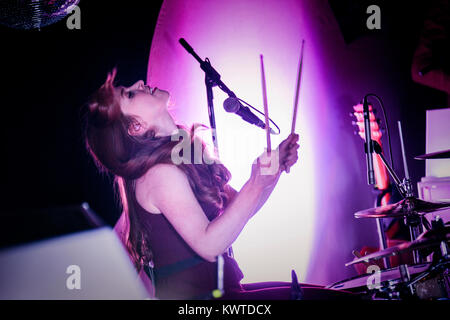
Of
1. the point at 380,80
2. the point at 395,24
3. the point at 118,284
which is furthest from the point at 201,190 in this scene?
the point at 395,24

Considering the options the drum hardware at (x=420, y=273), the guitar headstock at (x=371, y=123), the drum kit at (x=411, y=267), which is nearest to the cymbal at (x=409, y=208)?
the drum kit at (x=411, y=267)

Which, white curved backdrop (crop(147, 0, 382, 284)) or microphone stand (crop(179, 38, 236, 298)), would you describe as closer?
microphone stand (crop(179, 38, 236, 298))

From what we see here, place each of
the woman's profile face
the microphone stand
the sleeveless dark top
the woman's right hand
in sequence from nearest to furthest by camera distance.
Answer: the woman's right hand
the sleeveless dark top
the microphone stand
the woman's profile face

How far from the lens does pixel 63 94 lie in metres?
1.86

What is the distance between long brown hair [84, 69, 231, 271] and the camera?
1.72 meters

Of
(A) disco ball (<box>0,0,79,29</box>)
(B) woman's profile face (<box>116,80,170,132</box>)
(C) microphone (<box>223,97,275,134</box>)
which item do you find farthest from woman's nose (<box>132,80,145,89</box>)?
(C) microphone (<box>223,97,275,134</box>)

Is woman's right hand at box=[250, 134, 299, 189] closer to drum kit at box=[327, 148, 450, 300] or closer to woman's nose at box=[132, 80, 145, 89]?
drum kit at box=[327, 148, 450, 300]

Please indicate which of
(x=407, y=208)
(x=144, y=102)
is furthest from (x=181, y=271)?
(x=407, y=208)

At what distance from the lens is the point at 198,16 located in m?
2.07

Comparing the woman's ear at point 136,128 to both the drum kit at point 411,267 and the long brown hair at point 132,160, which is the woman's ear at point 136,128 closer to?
the long brown hair at point 132,160

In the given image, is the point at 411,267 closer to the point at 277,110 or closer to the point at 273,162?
the point at 273,162

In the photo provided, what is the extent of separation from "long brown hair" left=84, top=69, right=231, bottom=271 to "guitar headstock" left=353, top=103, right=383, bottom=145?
0.80 meters

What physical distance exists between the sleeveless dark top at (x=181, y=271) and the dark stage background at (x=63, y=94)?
1.32ft

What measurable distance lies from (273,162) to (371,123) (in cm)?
82
